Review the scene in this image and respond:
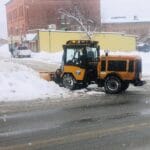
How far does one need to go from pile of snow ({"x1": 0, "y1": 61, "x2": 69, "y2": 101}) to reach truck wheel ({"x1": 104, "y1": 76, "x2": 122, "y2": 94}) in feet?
5.56

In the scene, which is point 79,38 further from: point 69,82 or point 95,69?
point 95,69

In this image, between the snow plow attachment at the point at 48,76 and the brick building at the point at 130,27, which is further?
the brick building at the point at 130,27

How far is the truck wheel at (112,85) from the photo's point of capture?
19.6 m

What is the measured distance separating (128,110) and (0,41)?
103645mm

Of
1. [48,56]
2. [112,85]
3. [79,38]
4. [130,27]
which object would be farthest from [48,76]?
[130,27]

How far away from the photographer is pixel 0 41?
379 ft

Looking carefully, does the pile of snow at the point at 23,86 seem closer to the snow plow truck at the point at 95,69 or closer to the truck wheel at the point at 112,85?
the snow plow truck at the point at 95,69

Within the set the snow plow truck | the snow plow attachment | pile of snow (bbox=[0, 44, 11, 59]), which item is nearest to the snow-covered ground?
the snow plow attachment

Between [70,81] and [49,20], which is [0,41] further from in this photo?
[70,81]

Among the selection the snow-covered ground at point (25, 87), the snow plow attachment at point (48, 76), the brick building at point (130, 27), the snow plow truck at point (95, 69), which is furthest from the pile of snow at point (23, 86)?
the brick building at point (130, 27)

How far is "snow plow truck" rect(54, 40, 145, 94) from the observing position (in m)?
19.5

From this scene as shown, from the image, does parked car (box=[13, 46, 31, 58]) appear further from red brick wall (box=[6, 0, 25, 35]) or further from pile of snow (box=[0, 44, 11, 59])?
red brick wall (box=[6, 0, 25, 35])

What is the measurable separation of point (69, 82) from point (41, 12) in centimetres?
6708

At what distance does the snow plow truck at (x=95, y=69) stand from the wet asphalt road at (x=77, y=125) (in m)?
2.34
